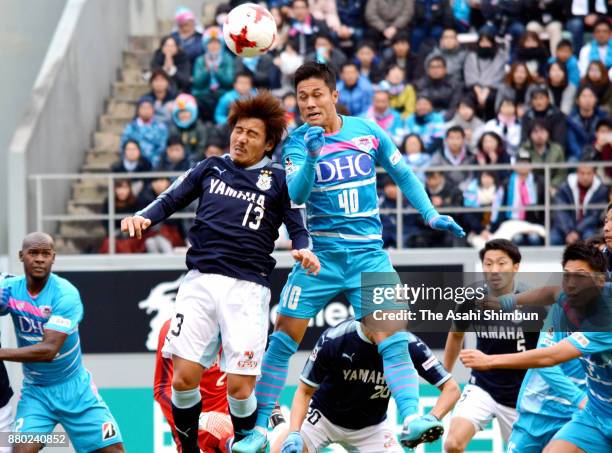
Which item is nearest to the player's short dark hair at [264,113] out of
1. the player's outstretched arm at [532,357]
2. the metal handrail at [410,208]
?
the player's outstretched arm at [532,357]

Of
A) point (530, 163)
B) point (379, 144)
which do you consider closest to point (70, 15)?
point (530, 163)

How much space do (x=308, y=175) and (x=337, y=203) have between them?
23.3 inches

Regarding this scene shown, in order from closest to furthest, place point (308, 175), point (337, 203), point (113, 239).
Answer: point (308, 175) → point (337, 203) → point (113, 239)

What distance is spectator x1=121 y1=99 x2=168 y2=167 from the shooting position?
594 inches

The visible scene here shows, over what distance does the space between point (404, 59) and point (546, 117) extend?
6.43 feet

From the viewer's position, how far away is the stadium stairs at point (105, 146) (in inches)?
598

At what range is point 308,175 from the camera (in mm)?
8070

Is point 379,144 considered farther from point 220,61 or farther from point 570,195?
point 220,61

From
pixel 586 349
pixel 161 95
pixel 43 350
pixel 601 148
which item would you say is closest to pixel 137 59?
pixel 161 95

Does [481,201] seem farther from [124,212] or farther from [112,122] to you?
[112,122]

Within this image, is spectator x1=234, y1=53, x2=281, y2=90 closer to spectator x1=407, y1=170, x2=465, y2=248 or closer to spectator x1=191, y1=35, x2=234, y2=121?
spectator x1=191, y1=35, x2=234, y2=121

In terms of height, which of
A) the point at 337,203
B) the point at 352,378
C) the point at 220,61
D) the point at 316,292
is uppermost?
the point at 220,61

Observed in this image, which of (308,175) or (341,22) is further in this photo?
(341,22)

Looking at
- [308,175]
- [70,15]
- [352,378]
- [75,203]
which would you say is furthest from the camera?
[70,15]
